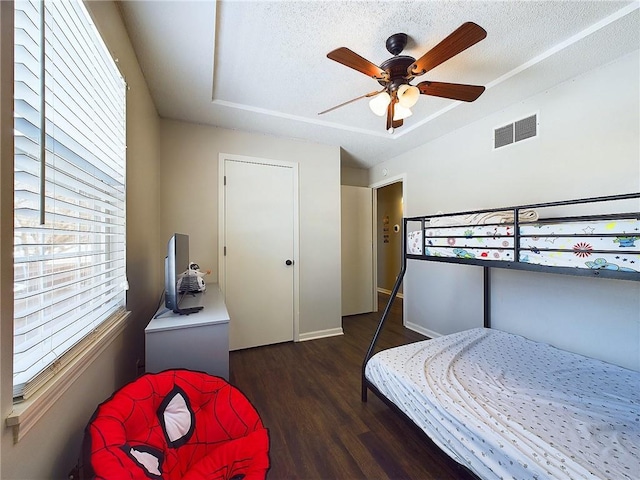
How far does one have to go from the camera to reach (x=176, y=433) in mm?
1108

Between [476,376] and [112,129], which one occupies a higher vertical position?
[112,129]

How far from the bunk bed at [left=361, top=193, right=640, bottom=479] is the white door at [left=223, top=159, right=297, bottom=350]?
1380mm

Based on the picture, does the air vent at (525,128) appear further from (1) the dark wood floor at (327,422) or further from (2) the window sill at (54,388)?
(2) the window sill at (54,388)

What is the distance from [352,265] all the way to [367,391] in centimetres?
216

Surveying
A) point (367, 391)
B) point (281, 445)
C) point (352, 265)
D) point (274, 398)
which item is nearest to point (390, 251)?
point (352, 265)

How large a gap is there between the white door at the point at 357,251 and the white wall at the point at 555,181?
1162 millimetres

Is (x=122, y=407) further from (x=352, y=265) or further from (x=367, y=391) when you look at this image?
(x=352, y=265)

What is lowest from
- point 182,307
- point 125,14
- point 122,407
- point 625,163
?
point 122,407

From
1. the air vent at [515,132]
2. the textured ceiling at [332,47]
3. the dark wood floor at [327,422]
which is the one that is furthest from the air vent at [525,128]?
the dark wood floor at [327,422]

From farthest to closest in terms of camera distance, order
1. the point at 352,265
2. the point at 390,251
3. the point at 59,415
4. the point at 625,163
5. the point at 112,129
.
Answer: the point at 390,251 < the point at 352,265 < the point at 625,163 < the point at 112,129 < the point at 59,415

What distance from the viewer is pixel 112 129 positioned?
1.25 meters

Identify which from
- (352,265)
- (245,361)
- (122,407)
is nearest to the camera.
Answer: (122,407)

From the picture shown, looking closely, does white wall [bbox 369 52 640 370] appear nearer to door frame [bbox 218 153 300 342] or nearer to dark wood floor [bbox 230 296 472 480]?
dark wood floor [bbox 230 296 472 480]

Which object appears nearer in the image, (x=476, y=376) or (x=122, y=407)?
(x=122, y=407)
